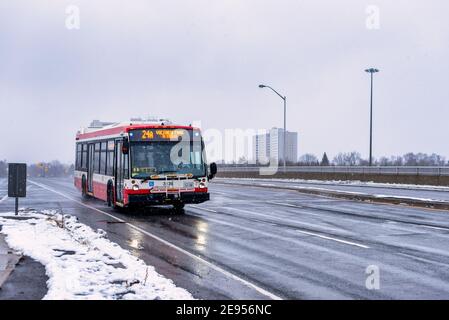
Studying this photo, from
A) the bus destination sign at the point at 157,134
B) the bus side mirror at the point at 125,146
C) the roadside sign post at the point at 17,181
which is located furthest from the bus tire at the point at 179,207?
the roadside sign post at the point at 17,181

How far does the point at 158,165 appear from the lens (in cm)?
1930

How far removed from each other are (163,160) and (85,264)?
10102 mm

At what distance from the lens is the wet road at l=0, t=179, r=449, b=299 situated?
26.8 ft

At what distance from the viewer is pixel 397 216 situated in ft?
62.2

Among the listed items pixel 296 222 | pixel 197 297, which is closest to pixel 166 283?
pixel 197 297

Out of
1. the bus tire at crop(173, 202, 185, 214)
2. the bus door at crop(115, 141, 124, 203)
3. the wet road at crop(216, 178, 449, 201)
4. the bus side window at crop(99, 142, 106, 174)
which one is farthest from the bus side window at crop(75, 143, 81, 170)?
the wet road at crop(216, 178, 449, 201)

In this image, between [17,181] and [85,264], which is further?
[17,181]

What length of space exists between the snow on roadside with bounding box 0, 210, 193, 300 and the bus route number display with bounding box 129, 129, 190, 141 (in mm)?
5029

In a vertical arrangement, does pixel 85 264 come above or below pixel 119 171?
below

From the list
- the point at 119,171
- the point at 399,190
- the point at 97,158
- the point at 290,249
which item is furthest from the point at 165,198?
the point at 399,190

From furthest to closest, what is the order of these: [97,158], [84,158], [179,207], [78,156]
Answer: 1. [78,156]
2. [84,158]
3. [97,158]
4. [179,207]

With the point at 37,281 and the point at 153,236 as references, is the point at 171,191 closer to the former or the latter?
the point at 153,236

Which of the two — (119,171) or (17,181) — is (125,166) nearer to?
(119,171)

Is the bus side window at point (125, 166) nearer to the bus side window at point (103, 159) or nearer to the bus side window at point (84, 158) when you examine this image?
the bus side window at point (103, 159)
